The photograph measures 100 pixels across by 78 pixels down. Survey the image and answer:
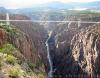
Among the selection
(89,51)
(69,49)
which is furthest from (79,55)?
(69,49)

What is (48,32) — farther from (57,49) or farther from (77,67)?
(77,67)

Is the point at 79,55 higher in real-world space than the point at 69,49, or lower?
higher

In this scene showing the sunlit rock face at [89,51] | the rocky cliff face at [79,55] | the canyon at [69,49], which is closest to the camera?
the sunlit rock face at [89,51]

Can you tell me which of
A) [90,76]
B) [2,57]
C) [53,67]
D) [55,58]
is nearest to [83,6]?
[55,58]

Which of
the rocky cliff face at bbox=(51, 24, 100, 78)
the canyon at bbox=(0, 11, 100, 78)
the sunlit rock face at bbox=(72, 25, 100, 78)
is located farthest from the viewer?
the rocky cliff face at bbox=(51, 24, 100, 78)

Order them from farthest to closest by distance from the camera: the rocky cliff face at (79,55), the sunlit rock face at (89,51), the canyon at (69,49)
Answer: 1. the rocky cliff face at (79,55)
2. the canyon at (69,49)
3. the sunlit rock face at (89,51)

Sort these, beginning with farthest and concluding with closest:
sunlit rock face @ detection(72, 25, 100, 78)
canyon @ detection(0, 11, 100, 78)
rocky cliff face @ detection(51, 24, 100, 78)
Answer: rocky cliff face @ detection(51, 24, 100, 78), canyon @ detection(0, 11, 100, 78), sunlit rock face @ detection(72, 25, 100, 78)

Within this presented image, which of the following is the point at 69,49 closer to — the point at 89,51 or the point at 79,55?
the point at 79,55

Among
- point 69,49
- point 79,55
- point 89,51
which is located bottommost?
point 69,49

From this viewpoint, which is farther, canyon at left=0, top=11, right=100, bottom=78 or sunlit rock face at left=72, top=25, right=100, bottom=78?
canyon at left=0, top=11, right=100, bottom=78

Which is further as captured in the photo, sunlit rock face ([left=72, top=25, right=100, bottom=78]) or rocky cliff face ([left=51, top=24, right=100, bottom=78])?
rocky cliff face ([left=51, top=24, right=100, bottom=78])

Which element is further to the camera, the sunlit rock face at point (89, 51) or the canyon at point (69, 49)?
the canyon at point (69, 49)
